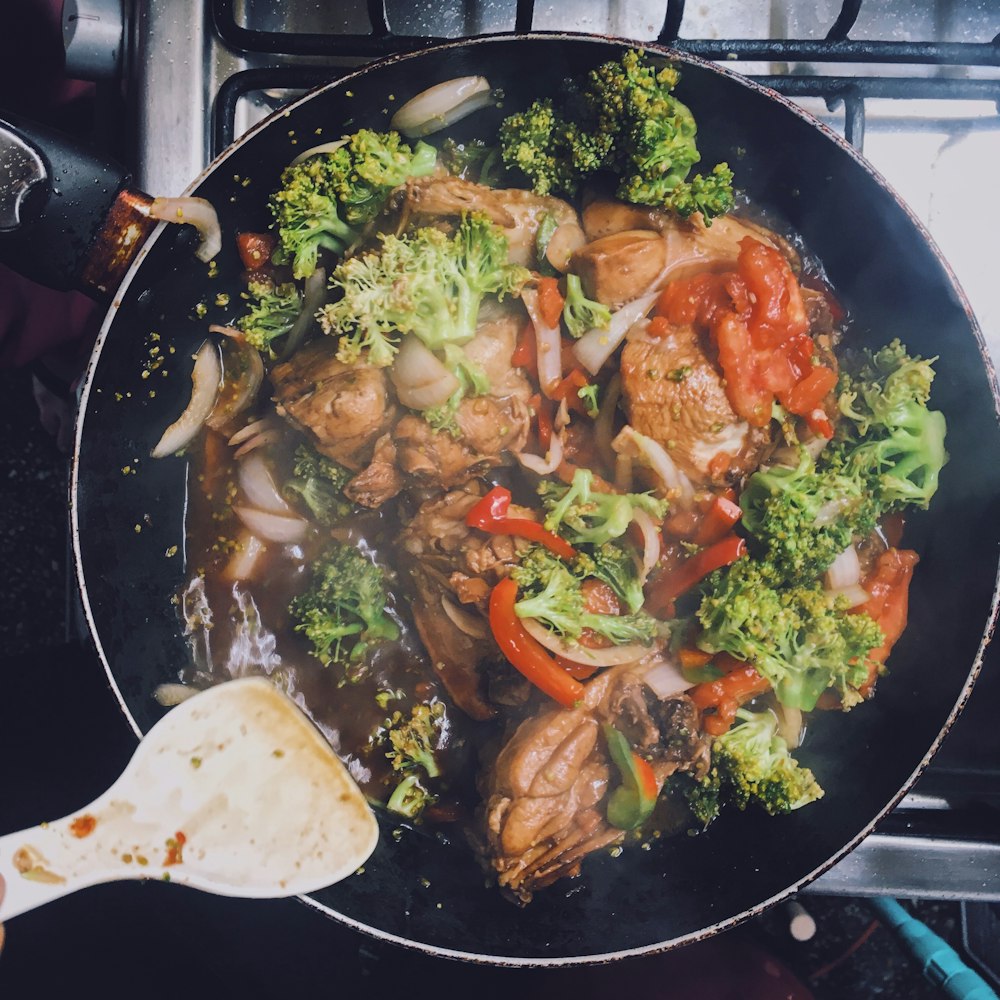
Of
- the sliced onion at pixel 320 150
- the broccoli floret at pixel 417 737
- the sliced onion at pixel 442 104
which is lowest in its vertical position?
the broccoli floret at pixel 417 737

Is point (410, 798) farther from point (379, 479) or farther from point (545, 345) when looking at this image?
point (545, 345)

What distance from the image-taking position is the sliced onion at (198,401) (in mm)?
2656

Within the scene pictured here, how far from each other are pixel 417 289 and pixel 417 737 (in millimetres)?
1406

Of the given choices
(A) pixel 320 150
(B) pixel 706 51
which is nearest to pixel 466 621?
(A) pixel 320 150

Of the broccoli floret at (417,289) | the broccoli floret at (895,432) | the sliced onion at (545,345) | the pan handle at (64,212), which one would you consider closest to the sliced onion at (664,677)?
the broccoli floret at (895,432)

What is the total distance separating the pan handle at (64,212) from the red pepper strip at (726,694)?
83.5 inches

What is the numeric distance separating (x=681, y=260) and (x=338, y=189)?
1035 mm

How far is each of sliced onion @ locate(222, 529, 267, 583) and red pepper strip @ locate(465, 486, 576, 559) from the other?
2.41ft

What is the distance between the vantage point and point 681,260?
2459 mm

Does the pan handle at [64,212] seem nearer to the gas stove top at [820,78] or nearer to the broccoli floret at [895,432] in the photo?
the gas stove top at [820,78]

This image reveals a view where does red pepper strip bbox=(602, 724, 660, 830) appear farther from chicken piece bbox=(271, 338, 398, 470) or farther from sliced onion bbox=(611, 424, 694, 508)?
chicken piece bbox=(271, 338, 398, 470)

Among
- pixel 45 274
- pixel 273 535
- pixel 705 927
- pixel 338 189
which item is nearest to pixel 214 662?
pixel 273 535

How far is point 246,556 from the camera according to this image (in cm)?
274

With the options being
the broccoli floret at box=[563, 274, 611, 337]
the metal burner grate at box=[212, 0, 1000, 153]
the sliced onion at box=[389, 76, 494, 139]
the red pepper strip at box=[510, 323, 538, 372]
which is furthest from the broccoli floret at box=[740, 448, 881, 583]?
the sliced onion at box=[389, 76, 494, 139]
